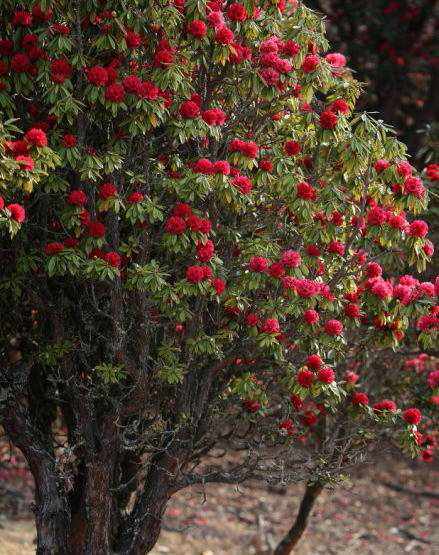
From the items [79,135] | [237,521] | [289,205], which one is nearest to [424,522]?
[237,521]

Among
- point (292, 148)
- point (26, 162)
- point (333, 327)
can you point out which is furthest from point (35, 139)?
point (333, 327)

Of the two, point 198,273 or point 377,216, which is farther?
point 377,216

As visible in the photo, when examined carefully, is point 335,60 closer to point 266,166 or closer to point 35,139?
point 266,166

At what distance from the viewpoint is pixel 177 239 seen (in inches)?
150

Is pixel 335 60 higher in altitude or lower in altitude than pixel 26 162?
higher

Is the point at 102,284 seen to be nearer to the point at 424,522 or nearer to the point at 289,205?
the point at 289,205

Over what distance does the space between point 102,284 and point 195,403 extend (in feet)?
3.22

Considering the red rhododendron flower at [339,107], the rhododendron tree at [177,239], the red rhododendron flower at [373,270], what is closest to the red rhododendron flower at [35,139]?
the rhododendron tree at [177,239]

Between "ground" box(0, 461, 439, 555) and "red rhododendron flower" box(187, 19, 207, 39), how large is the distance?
527 cm

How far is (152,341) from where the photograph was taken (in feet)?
15.8

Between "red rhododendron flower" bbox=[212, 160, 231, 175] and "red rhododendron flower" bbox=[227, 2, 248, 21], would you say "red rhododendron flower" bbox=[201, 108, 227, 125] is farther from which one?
"red rhododendron flower" bbox=[227, 2, 248, 21]

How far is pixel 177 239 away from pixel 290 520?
6543mm

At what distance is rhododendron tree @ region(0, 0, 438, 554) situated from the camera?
151 inches

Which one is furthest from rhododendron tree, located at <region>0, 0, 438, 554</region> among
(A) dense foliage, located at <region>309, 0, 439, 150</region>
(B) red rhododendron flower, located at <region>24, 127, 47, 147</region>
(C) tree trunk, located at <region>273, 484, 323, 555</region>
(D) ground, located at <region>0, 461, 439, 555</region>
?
(A) dense foliage, located at <region>309, 0, 439, 150</region>
